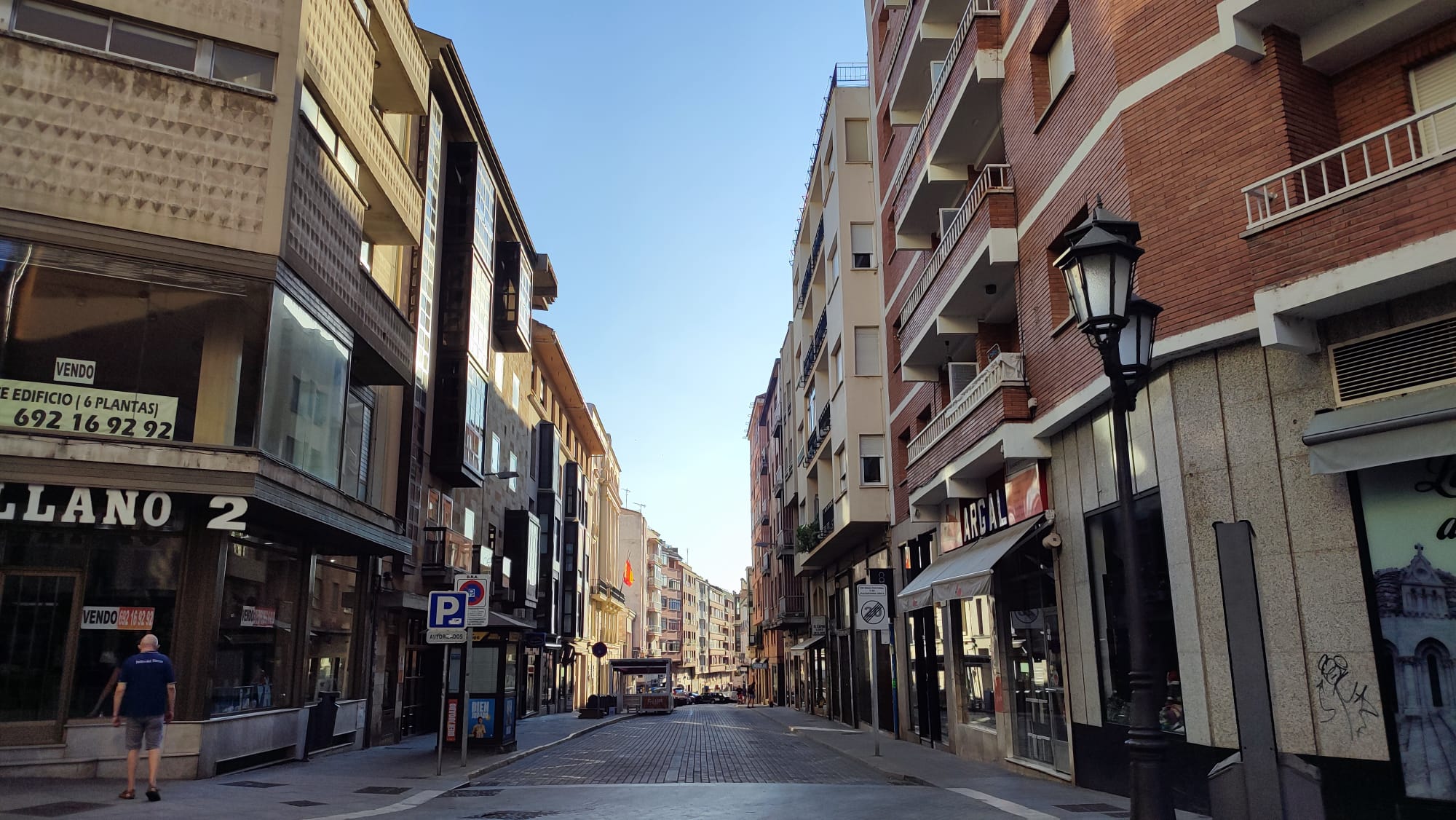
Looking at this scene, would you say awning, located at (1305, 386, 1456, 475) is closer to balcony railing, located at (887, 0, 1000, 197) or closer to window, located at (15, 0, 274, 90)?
balcony railing, located at (887, 0, 1000, 197)

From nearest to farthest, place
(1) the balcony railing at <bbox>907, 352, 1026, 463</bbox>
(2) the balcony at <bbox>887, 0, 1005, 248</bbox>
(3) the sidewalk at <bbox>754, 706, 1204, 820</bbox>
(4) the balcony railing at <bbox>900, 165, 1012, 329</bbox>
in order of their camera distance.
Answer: (3) the sidewalk at <bbox>754, 706, 1204, 820</bbox> → (1) the balcony railing at <bbox>907, 352, 1026, 463</bbox> → (4) the balcony railing at <bbox>900, 165, 1012, 329</bbox> → (2) the balcony at <bbox>887, 0, 1005, 248</bbox>

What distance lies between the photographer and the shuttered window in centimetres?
951

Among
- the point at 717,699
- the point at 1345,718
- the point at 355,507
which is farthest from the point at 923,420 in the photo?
the point at 717,699

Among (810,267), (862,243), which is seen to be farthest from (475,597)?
(810,267)

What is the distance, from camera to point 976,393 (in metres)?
17.6

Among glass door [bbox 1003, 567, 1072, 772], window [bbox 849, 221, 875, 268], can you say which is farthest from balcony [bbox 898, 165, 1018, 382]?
window [bbox 849, 221, 875, 268]

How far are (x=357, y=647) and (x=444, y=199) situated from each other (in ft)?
41.9

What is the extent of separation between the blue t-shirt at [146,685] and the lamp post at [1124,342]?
1024cm

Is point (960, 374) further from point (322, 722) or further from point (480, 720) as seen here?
point (322, 722)

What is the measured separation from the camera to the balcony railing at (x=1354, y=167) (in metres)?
9.08

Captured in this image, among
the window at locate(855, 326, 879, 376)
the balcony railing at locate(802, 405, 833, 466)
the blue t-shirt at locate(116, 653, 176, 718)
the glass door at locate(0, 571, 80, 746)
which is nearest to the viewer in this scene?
the blue t-shirt at locate(116, 653, 176, 718)

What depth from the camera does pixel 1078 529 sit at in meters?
13.8

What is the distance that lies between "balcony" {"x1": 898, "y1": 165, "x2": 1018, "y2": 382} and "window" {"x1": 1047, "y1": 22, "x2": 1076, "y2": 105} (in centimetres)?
189

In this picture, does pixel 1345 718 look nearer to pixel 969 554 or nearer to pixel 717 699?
pixel 969 554
